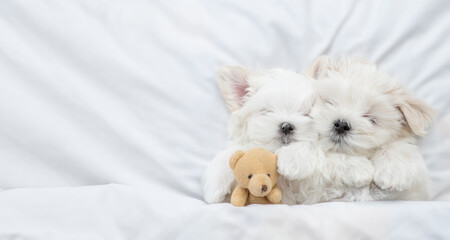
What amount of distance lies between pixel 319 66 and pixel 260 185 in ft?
1.77

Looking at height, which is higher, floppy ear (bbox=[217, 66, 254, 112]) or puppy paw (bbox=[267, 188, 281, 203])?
floppy ear (bbox=[217, 66, 254, 112])

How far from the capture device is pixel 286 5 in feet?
5.14

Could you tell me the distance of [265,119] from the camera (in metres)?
1.34

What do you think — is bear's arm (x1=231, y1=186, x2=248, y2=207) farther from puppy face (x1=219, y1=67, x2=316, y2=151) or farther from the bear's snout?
puppy face (x1=219, y1=67, x2=316, y2=151)

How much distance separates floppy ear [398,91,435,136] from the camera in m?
1.33

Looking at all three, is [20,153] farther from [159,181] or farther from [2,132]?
[159,181]

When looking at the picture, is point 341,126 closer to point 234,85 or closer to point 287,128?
point 287,128

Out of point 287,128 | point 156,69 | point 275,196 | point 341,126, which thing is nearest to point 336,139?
point 341,126

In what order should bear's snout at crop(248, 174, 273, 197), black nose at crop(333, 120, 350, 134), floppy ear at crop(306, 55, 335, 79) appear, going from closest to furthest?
bear's snout at crop(248, 174, 273, 197) → black nose at crop(333, 120, 350, 134) → floppy ear at crop(306, 55, 335, 79)

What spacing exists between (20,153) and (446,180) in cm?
153

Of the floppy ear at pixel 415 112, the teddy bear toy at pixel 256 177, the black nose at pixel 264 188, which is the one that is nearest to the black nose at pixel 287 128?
the teddy bear toy at pixel 256 177

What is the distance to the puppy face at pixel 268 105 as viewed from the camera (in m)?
1.31

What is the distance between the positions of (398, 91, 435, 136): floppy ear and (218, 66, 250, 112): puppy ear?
0.53m

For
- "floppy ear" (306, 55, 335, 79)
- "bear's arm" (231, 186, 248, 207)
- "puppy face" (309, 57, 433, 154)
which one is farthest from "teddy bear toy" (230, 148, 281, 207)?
"floppy ear" (306, 55, 335, 79)
